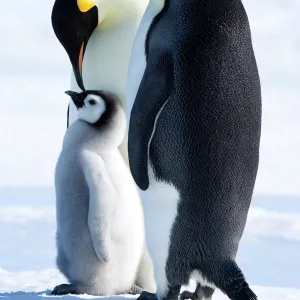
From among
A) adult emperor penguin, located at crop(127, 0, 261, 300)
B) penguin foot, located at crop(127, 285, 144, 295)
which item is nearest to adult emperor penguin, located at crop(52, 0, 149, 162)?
penguin foot, located at crop(127, 285, 144, 295)

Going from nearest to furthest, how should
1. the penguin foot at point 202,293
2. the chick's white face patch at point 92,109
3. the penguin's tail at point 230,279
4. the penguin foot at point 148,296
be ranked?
1. the penguin's tail at point 230,279
2. the penguin foot at point 148,296
3. the penguin foot at point 202,293
4. the chick's white face patch at point 92,109

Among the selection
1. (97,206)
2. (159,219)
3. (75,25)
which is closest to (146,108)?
(159,219)

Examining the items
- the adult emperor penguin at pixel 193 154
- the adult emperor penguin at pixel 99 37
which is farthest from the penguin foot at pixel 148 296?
the adult emperor penguin at pixel 99 37

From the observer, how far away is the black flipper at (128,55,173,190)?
3.73 m

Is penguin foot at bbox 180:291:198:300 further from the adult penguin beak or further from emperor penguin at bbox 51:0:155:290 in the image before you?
the adult penguin beak

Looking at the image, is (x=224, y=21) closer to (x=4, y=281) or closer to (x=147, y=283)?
(x=147, y=283)

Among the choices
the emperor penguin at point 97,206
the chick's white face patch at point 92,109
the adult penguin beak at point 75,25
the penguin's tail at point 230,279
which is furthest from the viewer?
the adult penguin beak at point 75,25

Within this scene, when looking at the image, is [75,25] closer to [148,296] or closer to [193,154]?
[193,154]

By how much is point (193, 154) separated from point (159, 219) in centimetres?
29

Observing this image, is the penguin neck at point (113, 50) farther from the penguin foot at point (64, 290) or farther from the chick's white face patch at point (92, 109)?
the penguin foot at point (64, 290)

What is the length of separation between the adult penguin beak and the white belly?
1.05 m

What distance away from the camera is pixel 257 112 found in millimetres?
3871

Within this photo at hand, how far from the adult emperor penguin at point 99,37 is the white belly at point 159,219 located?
0.81 m

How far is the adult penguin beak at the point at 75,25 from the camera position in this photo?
455 centimetres
